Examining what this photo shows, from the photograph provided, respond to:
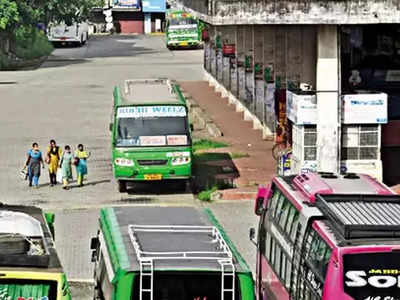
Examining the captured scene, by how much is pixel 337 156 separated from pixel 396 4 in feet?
14.4

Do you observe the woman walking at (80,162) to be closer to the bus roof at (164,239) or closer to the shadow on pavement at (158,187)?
Answer: the shadow on pavement at (158,187)

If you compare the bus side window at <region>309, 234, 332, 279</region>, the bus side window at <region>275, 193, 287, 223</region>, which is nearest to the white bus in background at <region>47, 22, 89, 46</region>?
the bus side window at <region>275, 193, 287, 223</region>

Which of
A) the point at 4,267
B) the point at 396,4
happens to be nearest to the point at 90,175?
the point at 396,4

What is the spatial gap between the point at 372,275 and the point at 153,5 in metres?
85.6

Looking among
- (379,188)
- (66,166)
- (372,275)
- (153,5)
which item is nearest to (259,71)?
(66,166)

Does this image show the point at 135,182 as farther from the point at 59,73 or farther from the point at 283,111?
the point at 59,73

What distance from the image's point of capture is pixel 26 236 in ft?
51.4

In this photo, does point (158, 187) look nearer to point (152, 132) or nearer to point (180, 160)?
point (180, 160)

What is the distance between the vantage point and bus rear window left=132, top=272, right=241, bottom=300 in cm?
1442

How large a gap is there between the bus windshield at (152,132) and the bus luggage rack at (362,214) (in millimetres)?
14276

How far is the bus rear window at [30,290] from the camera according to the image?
44.3 feet

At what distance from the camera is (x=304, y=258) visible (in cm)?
1580

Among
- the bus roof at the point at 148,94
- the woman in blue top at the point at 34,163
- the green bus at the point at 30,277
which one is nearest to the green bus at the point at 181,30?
the bus roof at the point at 148,94

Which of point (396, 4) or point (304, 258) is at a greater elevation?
point (396, 4)
